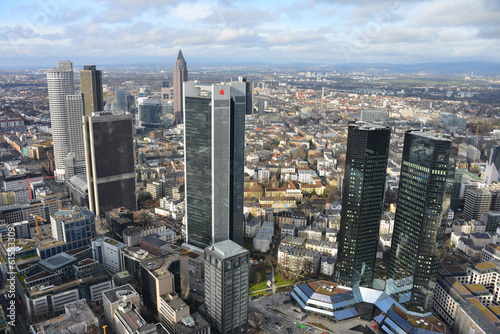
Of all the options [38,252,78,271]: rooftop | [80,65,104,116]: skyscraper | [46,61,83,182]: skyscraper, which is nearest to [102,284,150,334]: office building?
[38,252,78,271]: rooftop

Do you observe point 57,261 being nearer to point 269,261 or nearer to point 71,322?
point 71,322

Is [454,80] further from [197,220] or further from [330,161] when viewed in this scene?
[197,220]

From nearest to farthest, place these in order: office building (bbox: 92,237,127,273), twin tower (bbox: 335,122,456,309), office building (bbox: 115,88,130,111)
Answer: twin tower (bbox: 335,122,456,309)
office building (bbox: 92,237,127,273)
office building (bbox: 115,88,130,111)

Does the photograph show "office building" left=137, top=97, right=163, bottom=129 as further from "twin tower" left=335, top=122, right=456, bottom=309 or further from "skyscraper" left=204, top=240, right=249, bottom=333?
"skyscraper" left=204, top=240, right=249, bottom=333

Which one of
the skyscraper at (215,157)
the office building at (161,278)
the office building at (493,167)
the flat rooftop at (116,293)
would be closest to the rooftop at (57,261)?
the flat rooftop at (116,293)

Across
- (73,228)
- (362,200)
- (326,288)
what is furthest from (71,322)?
(362,200)

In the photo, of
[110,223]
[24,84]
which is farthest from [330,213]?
[24,84]
